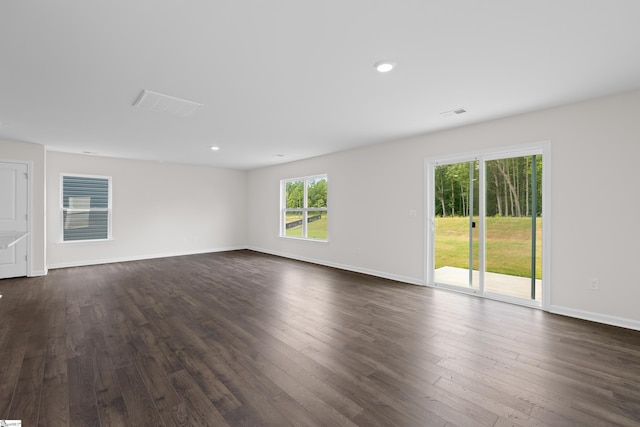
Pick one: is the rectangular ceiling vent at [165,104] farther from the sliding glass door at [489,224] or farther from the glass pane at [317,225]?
the glass pane at [317,225]

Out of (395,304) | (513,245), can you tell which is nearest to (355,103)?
(395,304)

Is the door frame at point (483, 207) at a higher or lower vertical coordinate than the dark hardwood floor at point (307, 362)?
higher

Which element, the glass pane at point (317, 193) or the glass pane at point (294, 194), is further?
the glass pane at point (294, 194)

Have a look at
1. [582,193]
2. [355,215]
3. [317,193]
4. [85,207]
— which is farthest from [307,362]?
[85,207]

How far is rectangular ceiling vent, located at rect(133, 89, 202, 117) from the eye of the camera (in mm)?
3066

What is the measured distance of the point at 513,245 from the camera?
395 cm

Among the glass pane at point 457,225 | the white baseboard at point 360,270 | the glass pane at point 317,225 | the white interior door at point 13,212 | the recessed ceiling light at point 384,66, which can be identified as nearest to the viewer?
A: the recessed ceiling light at point 384,66

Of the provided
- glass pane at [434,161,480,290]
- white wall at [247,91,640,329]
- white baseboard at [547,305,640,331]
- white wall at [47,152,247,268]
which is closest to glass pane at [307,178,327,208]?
white wall at [247,91,640,329]

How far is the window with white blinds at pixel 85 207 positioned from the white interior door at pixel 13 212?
911 mm

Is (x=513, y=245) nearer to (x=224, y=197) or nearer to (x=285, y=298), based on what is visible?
(x=285, y=298)

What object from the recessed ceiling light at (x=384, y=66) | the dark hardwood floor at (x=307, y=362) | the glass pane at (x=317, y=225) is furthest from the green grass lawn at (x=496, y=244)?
the recessed ceiling light at (x=384, y=66)

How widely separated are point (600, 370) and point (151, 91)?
4663 mm

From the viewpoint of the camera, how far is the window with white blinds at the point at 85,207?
6.24m

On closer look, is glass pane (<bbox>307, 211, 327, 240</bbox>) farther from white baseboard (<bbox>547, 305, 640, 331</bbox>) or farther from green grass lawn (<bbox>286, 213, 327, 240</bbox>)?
Result: white baseboard (<bbox>547, 305, 640, 331</bbox>)
